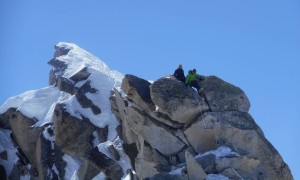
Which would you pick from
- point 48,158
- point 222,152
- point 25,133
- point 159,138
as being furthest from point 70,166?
point 222,152

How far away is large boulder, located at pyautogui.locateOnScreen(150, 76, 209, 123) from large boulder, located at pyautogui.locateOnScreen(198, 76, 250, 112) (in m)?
1.03

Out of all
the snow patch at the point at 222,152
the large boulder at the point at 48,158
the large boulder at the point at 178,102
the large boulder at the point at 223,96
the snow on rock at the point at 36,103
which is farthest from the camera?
the snow on rock at the point at 36,103

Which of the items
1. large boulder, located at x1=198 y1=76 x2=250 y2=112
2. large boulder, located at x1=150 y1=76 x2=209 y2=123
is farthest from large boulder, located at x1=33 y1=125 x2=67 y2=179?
large boulder, located at x1=198 y1=76 x2=250 y2=112

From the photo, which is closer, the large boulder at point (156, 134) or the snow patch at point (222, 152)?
the snow patch at point (222, 152)

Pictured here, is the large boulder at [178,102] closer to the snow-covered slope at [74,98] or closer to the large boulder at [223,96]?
the large boulder at [223,96]

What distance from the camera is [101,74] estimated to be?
6394 centimetres

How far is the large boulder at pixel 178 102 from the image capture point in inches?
1336

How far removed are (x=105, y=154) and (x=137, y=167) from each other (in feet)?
39.9

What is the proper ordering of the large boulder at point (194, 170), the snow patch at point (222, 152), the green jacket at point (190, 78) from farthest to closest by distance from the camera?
the green jacket at point (190, 78) < the snow patch at point (222, 152) < the large boulder at point (194, 170)

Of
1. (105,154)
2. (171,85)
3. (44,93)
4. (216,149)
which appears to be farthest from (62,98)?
(216,149)

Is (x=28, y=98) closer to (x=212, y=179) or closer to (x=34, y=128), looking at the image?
(x=34, y=128)

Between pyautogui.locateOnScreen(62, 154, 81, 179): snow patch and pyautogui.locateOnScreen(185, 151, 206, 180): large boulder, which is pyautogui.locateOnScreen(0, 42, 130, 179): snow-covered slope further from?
pyautogui.locateOnScreen(185, 151, 206, 180): large boulder

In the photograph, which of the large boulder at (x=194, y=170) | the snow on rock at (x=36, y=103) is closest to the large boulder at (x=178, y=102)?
the large boulder at (x=194, y=170)

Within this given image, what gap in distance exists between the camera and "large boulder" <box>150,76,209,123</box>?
33.9 m
